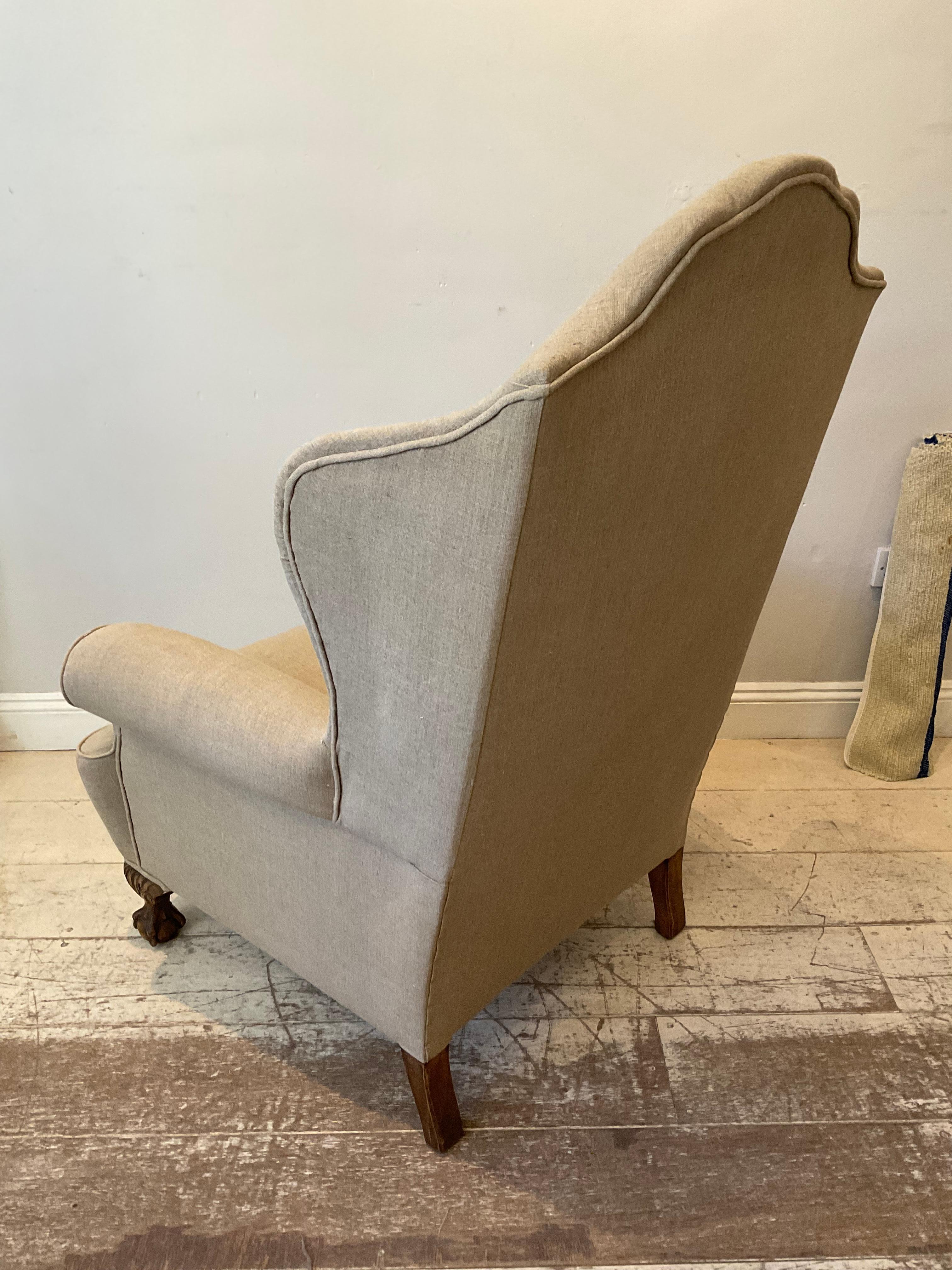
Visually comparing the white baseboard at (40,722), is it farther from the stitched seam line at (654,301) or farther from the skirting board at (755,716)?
the stitched seam line at (654,301)

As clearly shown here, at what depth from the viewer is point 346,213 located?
1.72 m

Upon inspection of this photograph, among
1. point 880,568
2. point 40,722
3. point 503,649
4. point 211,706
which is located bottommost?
point 40,722

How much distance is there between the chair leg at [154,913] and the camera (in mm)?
1477

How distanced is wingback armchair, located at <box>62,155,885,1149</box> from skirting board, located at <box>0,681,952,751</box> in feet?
2.82

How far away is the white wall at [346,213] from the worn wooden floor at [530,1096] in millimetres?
834

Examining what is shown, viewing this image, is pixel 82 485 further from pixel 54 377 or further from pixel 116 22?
pixel 116 22

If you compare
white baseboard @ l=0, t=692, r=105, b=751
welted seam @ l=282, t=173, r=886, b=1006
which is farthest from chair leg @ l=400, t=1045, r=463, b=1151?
white baseboard @ l=0, t=692, r=105, b=751

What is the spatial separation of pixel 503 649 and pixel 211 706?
0.44 m

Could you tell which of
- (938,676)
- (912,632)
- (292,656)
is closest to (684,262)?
(292,656)

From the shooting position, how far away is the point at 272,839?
1143 millimetres

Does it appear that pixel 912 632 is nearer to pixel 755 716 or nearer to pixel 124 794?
pixel 755 716

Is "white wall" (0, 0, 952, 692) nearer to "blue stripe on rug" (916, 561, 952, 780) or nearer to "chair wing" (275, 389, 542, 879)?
"blue stripe on rug" (916, 561, 952, 780)

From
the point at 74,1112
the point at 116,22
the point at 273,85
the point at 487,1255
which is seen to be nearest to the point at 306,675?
the point at 74,1112

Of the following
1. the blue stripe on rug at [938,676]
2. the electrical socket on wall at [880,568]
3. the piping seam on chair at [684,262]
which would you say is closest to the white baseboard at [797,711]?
the blue stripe on rug at [938,676]
